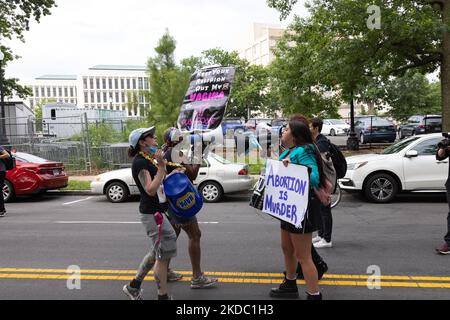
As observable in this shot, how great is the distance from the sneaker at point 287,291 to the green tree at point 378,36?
10231mm

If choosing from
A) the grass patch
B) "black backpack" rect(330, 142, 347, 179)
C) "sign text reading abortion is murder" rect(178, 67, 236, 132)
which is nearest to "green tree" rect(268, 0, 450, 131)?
"sign text reading abortion is murder" rect(178, 67, 236, 132)

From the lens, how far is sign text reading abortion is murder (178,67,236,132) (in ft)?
30.8

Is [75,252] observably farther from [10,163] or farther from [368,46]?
[368,46]

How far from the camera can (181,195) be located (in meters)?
4.26

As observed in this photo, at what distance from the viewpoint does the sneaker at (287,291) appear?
14.8 ft

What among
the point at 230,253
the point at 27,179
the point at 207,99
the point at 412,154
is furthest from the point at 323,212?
the point at 27,179

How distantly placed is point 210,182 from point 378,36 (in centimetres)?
694

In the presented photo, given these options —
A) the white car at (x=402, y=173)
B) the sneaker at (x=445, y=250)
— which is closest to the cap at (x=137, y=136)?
the sneaker at (x=445, y=250)

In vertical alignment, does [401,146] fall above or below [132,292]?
above

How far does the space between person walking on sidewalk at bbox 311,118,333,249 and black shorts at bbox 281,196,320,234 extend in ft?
5.13

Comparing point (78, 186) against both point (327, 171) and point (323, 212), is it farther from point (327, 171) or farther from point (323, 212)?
point (327, 171)

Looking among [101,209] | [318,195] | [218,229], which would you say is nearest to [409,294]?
[318,195]

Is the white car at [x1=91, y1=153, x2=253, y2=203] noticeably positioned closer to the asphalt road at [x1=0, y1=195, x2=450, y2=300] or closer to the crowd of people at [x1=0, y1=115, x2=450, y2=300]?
the asphalt road at [x1=0, y1=195, x2=450, y2=300]

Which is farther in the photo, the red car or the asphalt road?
the red car
